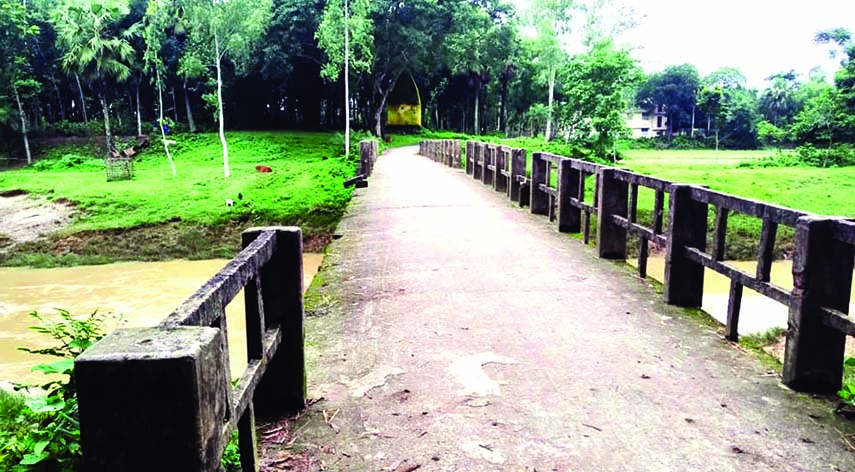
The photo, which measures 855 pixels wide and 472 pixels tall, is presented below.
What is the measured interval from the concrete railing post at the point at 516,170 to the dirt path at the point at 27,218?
601 inches

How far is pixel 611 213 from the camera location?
734cm

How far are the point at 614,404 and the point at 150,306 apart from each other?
12293mm

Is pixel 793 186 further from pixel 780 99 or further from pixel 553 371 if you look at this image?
pixel 780 99

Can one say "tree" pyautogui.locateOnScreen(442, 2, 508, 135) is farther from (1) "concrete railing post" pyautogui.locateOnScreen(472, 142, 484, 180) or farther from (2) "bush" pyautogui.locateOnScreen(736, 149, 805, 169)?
(1) "concrete railing post" pyautogui.locateOnScreen(472, 142, 484, 180)

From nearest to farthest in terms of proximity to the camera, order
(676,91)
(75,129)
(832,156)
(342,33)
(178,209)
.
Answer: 1. (178,209)
2. (342,33)
3. (832,156)
4. (75,129)
5. (676,91)

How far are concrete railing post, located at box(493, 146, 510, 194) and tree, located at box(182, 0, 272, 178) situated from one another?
18.8 meters

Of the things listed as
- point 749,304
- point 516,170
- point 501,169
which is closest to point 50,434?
point 516,170

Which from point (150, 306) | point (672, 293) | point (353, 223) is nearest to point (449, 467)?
point (672, 293)

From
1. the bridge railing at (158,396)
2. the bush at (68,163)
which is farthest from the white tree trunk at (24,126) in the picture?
the bridge railing at (158,396)

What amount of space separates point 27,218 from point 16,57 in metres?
23.9

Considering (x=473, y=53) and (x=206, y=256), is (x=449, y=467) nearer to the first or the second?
(x=206, y=256)

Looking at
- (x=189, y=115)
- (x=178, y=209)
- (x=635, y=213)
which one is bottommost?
(x=178, y=209)

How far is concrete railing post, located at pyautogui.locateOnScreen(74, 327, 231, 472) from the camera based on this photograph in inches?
65.2

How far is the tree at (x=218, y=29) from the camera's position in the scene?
29656 mm
